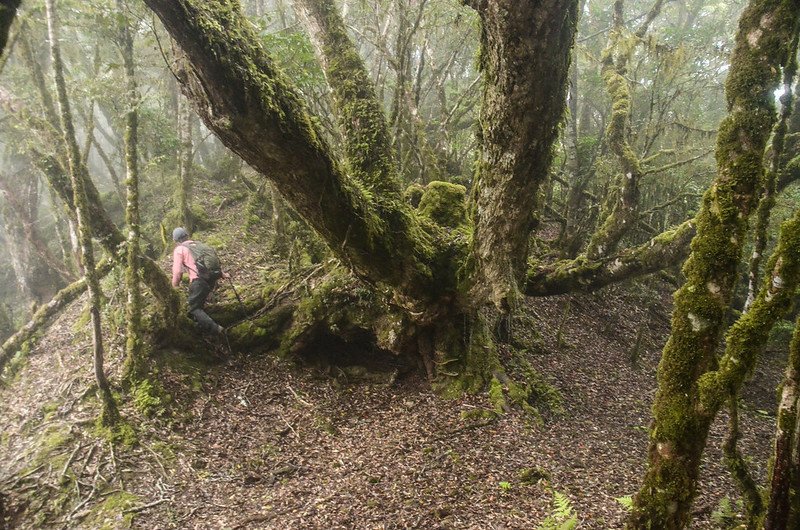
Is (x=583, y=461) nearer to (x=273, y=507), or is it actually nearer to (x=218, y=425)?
(x=273, y=507)

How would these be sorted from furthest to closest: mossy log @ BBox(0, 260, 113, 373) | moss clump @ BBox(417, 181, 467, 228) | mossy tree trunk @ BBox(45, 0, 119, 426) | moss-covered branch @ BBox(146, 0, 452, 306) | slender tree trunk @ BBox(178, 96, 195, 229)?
slender tree trunk @ BBox(178, 96, 195, 229) < mossy log @ BBox(0, 260, 113, 373) < moss clump @ BBox(417, 181, 467, 228) < mossy tree trunk @ BBox(45, 0, 119, 426) < moss-covered branch @ BBox(146, 0, 452, 306)

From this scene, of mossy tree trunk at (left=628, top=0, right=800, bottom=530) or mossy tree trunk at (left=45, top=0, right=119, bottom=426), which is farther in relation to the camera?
mossy tree trunk at (left=45, top=0, right=119, bottom=426)

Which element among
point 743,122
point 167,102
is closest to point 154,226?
point 167,102

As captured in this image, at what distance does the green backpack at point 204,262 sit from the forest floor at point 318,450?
1.32 m

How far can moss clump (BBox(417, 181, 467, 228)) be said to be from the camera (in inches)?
291

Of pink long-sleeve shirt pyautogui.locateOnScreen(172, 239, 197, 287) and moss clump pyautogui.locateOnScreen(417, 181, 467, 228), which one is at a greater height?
moss clump pyautogui.locateOnScreen(417, 181, 467, 228)

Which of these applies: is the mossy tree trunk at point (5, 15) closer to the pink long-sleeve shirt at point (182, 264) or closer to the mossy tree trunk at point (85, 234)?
the mossy tree trunk at point (85, 234)

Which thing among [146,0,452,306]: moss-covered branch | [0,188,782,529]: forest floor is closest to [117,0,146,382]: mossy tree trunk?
[0,188,782,529]: forest floor

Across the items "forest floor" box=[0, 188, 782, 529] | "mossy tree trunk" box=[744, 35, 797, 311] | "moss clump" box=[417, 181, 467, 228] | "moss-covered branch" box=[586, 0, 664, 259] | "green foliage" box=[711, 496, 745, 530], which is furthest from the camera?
"moss-covered branch" box=[586, 0, 664, 259]

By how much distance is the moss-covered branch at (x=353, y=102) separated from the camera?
674 centimetres

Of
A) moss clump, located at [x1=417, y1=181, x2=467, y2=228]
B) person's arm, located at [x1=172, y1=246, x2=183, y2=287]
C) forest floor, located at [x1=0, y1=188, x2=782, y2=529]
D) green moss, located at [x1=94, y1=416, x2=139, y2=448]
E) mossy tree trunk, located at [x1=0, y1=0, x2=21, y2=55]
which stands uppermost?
mossy tree trunk, located at [x1=0, y1=0, x2=21, y2=55]

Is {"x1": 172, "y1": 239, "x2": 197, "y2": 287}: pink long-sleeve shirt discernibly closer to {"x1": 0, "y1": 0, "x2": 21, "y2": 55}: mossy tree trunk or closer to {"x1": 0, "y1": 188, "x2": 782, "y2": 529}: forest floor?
{"x1": 0, "y1": 188, "x2": 782, "y2": 529}: forest floor

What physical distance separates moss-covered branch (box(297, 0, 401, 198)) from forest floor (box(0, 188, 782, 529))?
3576mm

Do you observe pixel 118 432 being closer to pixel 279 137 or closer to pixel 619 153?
pixel 279 137
